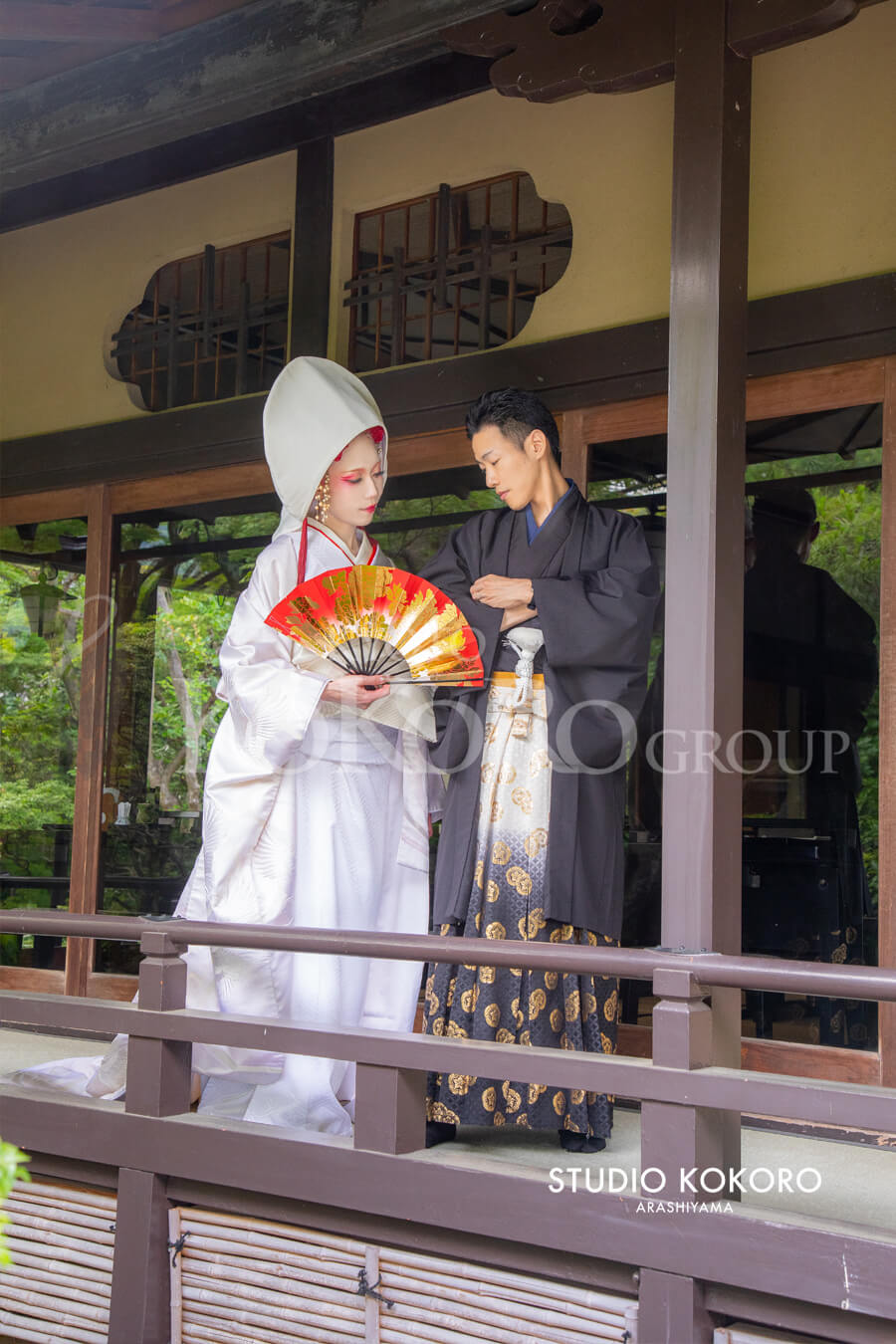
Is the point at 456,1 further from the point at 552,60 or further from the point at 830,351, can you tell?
the point at 830,351

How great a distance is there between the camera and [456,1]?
3.33 m

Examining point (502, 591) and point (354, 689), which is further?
point (354, 689)

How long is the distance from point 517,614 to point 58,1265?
2.06 meters

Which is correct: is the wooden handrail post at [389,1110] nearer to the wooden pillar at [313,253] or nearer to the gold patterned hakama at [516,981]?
the gold patterned hakama at [516,981]

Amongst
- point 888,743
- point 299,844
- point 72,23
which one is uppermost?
point 72,23

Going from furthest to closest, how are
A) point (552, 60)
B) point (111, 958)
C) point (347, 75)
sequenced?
point (111, 958), point (347, 75), point (552, 60)

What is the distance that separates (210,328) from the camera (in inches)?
204

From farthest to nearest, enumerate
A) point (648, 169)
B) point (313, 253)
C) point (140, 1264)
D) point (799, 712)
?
point (799, 712) → point (313, 253) → point (648, 169) → point (140, 1264)

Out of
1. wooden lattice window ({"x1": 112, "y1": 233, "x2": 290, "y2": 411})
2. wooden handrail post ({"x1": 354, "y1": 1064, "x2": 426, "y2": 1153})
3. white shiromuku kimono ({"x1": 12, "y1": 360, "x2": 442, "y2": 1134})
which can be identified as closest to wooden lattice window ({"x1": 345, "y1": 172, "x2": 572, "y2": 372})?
wooden lattice window ({"x1": 112, "y1": 233, "x2": 290, "y2": 411})

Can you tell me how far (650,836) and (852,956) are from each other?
979 millimetres

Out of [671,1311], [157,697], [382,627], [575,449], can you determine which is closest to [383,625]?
[382,627]

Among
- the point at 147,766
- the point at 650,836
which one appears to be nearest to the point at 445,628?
the point at 650,836

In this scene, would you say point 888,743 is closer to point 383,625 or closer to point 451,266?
point 383,625

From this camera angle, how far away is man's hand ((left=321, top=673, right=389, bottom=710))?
3.51m
